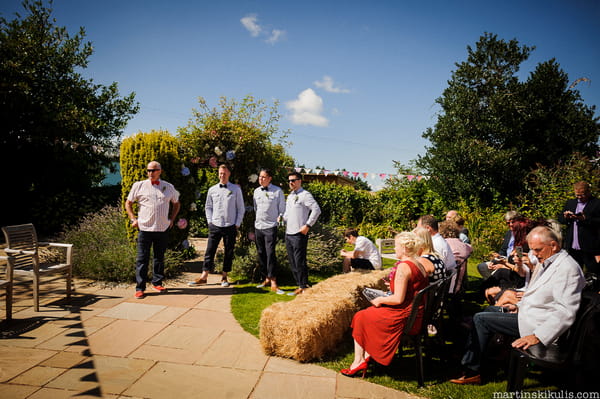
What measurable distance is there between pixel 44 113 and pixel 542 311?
42.8ft

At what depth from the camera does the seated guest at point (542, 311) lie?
241cm

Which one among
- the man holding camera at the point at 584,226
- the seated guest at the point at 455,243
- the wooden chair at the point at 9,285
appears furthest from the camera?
the man holding camera at the point at 584,226

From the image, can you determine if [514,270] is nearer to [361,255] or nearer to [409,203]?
[361,255]

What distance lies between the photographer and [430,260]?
3279mm

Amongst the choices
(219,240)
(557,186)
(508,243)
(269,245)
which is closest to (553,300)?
(508,243)

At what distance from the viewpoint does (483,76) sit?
13.2 metres

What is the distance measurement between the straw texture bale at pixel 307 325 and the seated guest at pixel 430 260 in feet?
3.13

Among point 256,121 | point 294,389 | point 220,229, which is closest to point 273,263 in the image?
point 220,229

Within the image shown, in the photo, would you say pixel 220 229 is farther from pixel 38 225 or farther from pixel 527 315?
pixel 38 225

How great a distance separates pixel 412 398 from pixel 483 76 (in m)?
13.8

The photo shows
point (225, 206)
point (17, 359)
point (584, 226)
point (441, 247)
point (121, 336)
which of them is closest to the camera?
point (17, 359)

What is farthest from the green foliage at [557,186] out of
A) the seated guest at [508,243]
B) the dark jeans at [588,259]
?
the seated guest at [508,243]

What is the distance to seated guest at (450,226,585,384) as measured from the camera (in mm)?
2414

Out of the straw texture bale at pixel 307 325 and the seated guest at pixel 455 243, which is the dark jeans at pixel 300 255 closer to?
the straw texture bale at pixel 307 325
